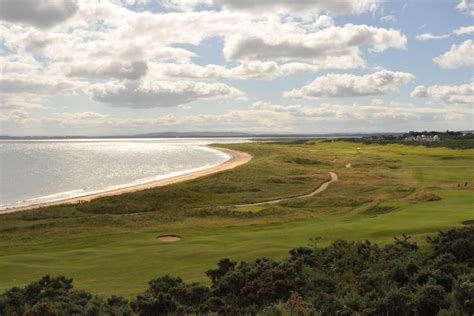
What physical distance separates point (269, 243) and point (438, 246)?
31.0ft

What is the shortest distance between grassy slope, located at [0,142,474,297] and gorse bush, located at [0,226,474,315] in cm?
338

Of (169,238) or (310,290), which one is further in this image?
(169,238)

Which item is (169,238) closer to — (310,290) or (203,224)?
(203,224)

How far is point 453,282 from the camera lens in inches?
520

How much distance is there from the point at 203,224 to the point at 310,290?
78.1 feet

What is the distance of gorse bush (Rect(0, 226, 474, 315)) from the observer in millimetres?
11797

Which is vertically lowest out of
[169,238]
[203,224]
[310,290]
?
[203,224]

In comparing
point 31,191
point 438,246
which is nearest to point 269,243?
point 438,246

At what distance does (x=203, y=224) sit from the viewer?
3750cm

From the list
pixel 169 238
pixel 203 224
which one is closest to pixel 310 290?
pixel 169 238

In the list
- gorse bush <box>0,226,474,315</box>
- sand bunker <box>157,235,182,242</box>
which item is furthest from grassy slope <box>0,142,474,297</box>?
gorse bush <box>0,226,474,315</box>

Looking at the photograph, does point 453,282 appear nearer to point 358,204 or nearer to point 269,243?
point 269,243

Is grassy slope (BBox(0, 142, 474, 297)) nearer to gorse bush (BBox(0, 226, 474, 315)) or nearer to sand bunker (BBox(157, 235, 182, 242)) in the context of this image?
sand bunker (BBox(157, 235, 182, 242))

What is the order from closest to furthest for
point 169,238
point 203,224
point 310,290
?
point 310,290
point 169,238
point 203,224
